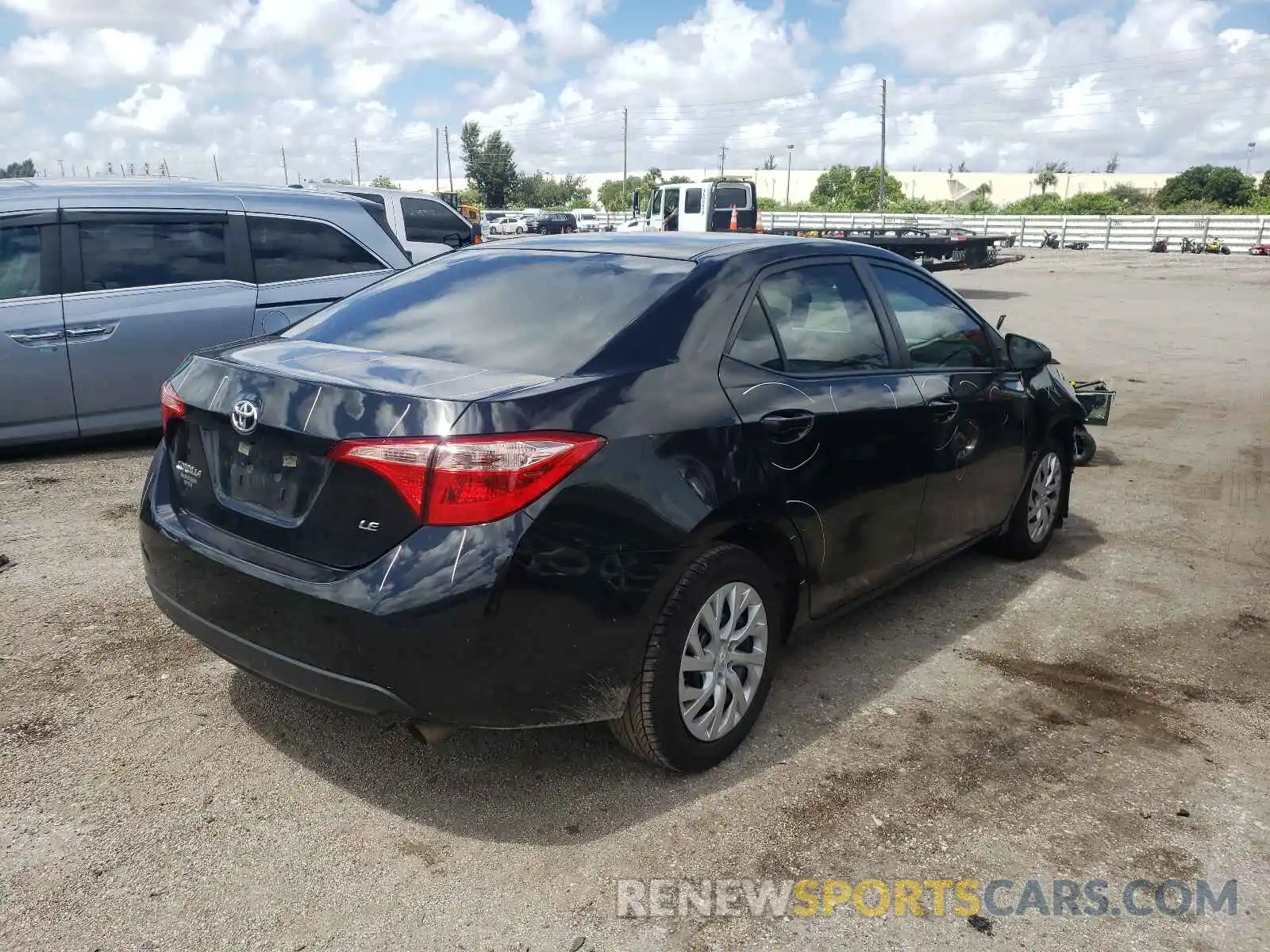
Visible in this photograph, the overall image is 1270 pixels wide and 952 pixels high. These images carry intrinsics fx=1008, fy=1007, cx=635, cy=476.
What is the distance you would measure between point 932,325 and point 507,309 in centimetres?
196

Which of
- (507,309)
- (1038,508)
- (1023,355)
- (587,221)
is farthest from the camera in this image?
(587,221)

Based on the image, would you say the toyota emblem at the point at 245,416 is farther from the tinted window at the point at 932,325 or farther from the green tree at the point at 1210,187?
the green tree at the point at 1210,187

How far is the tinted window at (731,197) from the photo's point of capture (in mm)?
26875

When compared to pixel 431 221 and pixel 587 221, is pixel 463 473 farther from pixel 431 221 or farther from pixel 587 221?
pixel 587 221

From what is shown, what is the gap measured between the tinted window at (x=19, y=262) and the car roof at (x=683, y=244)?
12.9 feet

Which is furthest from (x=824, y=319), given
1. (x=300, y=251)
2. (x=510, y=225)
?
(x=510, y=225)

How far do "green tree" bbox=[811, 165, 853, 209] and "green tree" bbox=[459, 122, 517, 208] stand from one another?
3097 cm

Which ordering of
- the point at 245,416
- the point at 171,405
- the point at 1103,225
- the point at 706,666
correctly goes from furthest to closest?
the point at 1103,225 → the point at 171,405 → the point at 706,666 → the point at 245,416

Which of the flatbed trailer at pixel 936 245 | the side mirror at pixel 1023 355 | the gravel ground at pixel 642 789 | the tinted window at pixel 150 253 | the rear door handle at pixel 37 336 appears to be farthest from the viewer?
the flatbed trailer at pixel 936 245

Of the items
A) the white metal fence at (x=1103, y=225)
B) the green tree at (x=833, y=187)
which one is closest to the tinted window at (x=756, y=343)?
the white metal fence at (x=1103, y=225)

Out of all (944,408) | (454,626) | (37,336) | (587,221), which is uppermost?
(587,221)

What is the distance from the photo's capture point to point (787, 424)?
10.5 feet

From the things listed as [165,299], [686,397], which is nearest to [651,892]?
[686,397]

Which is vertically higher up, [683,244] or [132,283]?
[683,244]
